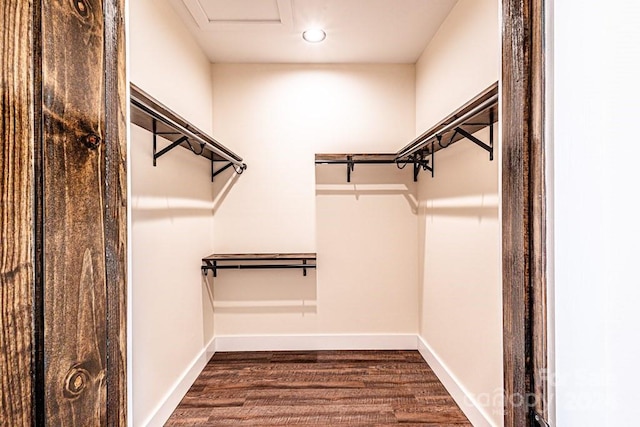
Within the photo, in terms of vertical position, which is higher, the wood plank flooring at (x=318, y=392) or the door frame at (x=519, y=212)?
the door frame at (x=519, y=212)

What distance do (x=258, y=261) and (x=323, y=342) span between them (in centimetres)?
82

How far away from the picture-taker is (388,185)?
11.0 ft

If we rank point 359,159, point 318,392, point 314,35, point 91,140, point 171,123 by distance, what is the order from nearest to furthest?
point 91,140
point 171,123
point 318,392
point 314,35
point 359,159

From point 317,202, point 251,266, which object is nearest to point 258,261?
point 251,266

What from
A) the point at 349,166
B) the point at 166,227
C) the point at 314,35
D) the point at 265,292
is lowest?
the point at 265,292

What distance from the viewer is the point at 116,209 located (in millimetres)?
665

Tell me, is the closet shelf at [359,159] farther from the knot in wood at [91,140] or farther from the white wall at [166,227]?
the knot in wood at [91,140]

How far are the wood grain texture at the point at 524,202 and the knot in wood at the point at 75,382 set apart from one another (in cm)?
65

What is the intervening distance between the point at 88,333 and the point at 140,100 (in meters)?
1.25

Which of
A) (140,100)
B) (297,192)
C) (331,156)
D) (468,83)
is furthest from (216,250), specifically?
(468,83)

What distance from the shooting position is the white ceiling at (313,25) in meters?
2.42

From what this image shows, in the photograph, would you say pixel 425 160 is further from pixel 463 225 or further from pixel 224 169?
pixel 224 169
